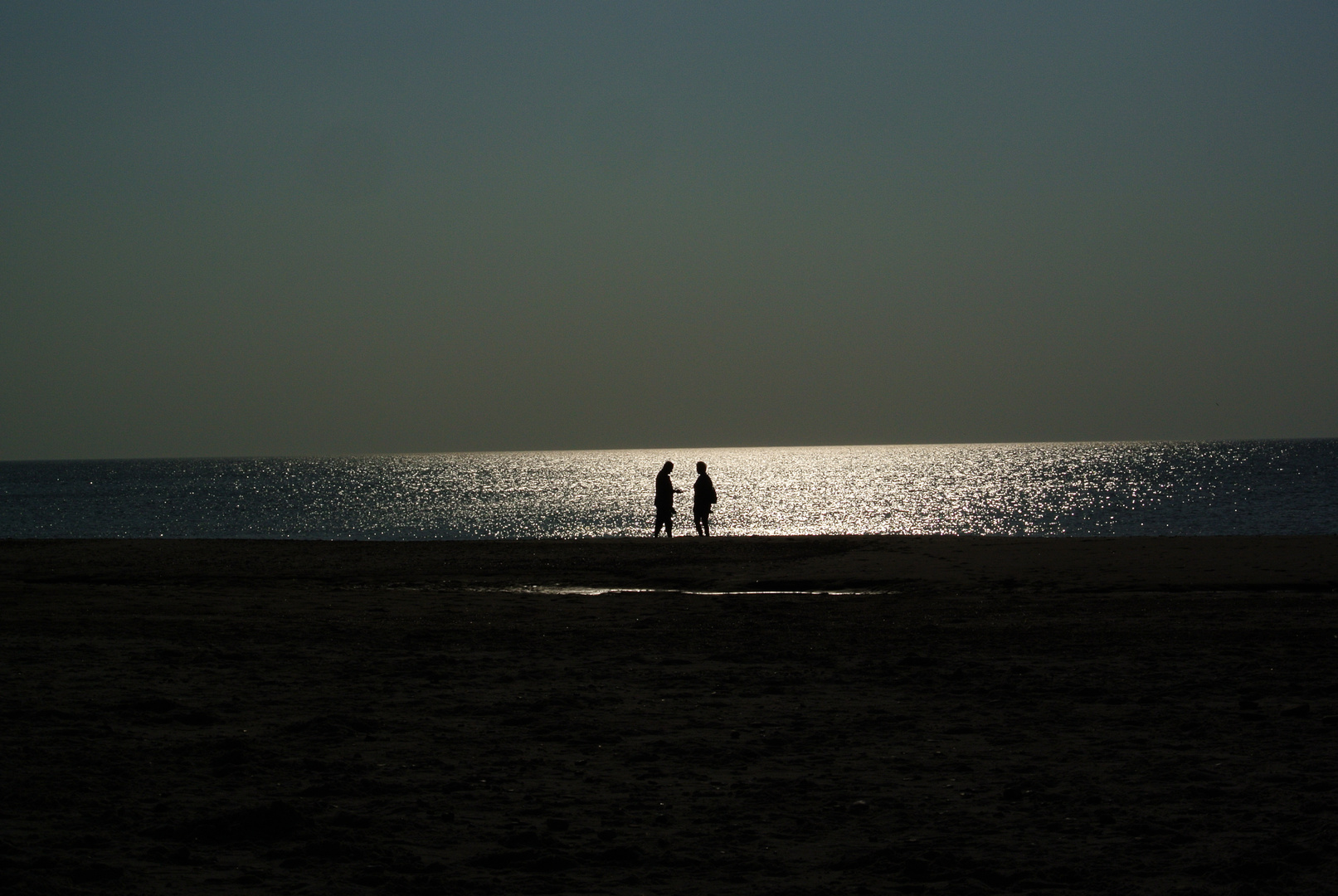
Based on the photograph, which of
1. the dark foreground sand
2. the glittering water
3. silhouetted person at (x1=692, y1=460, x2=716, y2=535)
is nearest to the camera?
the dark foreground sand

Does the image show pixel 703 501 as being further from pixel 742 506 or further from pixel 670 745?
pixel 742 506

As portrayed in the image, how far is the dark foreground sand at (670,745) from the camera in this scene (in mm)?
5203

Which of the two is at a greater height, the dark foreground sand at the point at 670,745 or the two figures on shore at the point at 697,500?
the two figures on shore at the point at 697,500

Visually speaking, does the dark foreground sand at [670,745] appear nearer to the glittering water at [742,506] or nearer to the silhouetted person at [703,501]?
the silhouetted person at [703,501]

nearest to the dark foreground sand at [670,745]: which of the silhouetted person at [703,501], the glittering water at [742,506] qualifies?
the silhouetted person at [703,501]

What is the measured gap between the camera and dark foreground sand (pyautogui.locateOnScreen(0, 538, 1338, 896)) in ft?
17.1

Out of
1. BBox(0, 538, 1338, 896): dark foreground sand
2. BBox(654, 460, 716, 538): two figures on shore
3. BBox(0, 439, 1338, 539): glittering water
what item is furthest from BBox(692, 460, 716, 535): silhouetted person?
BBox(0, 439, 1338, 539): glittering water

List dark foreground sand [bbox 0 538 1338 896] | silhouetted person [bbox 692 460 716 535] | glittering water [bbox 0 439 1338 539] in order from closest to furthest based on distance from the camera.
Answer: dark foreground sand [bbox 0 538 1338 896], silhouetted person [bbox 692 460 716 535], glittering water [bbox 0 439 1338 539]

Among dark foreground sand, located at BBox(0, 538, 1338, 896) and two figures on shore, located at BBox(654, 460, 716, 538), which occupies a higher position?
two figures on shore, located at BBox(654, 460, 716, 538)

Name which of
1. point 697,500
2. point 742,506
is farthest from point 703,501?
point 742,506

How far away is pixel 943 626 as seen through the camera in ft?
43.0

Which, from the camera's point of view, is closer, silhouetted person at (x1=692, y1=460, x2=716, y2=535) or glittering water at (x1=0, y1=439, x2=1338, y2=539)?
silhouetted person at (x1=692, y1=460, x2=716, y2=535)

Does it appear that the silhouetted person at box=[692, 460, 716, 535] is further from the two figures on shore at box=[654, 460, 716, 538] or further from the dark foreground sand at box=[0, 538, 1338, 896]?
the dark foreground sand at box=[0, 538, 1338, 896]

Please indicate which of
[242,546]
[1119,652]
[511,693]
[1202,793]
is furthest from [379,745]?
[242,546]
